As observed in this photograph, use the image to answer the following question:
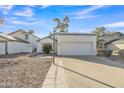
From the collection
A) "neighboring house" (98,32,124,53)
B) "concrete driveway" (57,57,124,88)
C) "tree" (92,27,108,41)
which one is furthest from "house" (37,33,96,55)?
"tree" (92,27,108,41)

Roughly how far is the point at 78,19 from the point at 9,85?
22861mm

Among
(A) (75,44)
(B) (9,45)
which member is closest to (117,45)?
(A) (75,44)

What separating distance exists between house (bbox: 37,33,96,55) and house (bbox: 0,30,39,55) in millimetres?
7801

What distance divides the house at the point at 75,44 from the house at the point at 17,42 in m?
7.80

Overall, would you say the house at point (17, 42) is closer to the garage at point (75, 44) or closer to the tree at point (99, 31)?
the garage at point (75, 44)

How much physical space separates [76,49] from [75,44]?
0.61 m

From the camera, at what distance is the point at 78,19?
2931 centimetres

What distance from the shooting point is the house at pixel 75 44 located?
83.4 ft

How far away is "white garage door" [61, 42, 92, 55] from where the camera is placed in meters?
25.4

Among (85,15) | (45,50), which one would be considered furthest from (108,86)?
(45,50)

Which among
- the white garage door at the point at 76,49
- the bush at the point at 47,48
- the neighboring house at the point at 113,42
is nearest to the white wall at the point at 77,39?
the white garage door at the point at 76,49

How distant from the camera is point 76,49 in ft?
83.8

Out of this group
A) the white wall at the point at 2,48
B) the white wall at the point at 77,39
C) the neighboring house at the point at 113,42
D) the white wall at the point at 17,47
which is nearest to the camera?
the white wall at the point at 77,39
